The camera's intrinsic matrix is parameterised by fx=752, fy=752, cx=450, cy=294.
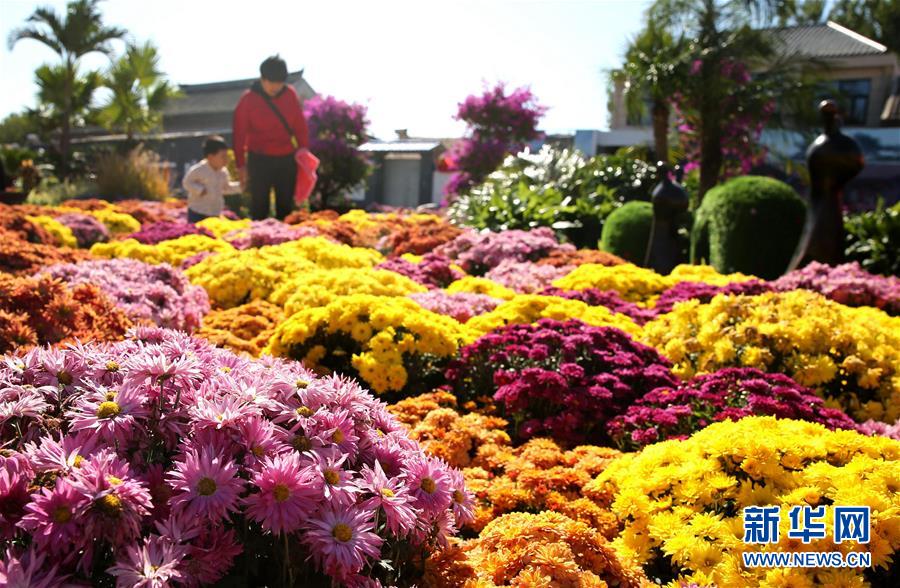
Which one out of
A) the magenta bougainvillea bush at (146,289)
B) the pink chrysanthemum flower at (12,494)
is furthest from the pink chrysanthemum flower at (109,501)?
the magenta bougainvillea bush at (146,289)

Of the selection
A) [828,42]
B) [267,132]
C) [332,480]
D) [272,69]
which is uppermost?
[828,42]

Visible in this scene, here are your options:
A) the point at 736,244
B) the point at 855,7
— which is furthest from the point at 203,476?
the point at 855,7

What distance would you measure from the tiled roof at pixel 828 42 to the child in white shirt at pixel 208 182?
1018 inches

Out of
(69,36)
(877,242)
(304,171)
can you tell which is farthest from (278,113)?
(69,36)

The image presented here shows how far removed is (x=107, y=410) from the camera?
1.55 meters

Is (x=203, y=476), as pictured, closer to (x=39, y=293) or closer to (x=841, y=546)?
(x=841, y=546)

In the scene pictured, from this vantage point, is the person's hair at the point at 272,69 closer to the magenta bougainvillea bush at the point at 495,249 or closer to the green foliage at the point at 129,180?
the magenta bougainvillea bush at the point at 495,249

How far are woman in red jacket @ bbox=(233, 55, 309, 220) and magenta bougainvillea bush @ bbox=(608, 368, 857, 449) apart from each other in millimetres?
9748

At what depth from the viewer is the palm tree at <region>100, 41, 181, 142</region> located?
32688mm

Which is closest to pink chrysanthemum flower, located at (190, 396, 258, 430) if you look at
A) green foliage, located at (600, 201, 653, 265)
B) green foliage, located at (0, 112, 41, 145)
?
green foliage, located at (600, 201, 653, 265)

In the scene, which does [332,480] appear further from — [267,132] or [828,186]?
[267,132]

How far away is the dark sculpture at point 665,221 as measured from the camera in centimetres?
841

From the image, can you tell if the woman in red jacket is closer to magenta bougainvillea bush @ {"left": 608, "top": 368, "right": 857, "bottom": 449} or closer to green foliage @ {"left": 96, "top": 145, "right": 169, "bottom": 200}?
green foliage @ {"left": 96, "top": 145, "right": 169, "bottom": 200}

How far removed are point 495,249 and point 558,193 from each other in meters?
3.91
